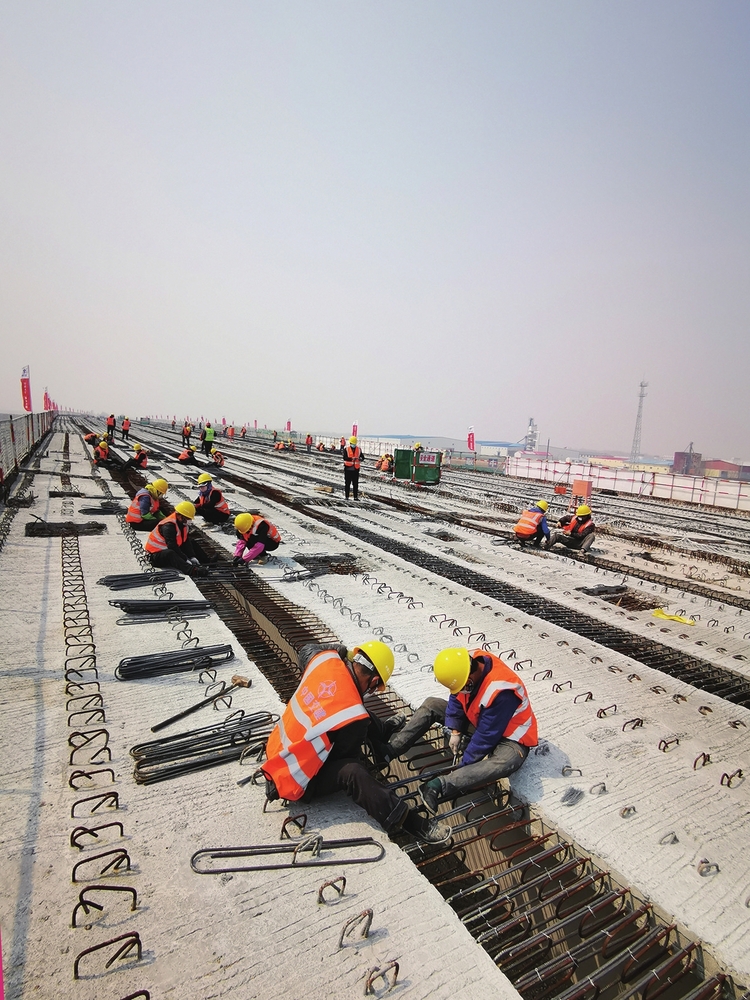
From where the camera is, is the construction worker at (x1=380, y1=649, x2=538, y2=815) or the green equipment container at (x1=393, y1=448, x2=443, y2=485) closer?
the construction worker at (x1=380, y1=649, x2=538, y2=815)

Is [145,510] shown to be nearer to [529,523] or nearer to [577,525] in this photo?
[529,523]

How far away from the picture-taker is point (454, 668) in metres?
3.67

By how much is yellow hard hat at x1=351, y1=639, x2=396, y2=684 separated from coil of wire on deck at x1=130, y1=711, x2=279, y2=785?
121cm

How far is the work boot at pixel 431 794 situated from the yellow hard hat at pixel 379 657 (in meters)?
0.77

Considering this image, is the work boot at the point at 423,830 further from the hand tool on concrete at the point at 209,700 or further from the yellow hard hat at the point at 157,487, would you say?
the yellow hard hat at the point at 157,487

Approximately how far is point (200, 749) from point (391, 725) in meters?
1.42

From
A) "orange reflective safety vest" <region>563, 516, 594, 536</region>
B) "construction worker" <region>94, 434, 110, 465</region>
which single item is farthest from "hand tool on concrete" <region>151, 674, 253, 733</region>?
"construction worker" <region>94, 434, 110, 465</region>

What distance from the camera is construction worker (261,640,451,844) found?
3.20m

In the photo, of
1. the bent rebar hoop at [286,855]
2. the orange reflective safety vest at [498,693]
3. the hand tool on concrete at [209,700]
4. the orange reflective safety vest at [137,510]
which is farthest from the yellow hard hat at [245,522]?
the bent rebar hoop at [286,855]

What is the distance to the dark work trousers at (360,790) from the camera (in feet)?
10.6

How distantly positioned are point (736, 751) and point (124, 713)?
505 cm

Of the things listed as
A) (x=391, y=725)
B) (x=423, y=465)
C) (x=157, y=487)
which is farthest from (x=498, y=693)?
(x=423, y=465)

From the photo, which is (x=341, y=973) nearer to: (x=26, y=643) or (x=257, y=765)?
(x=257, y=765)

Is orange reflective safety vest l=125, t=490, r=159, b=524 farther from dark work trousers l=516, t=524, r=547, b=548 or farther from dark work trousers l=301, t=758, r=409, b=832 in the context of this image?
dark work trousers l=301, t=758, r=409, b=832
